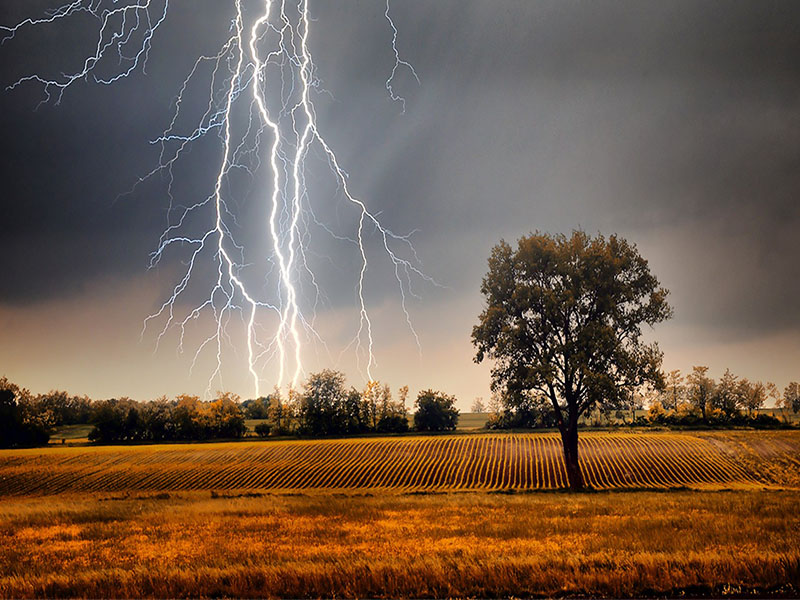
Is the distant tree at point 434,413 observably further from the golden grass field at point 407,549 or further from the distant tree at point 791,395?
the distant tree at point 791,395

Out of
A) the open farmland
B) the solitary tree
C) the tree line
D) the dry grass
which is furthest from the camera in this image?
the tree line

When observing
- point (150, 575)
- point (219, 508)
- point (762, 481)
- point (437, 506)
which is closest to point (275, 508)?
→ point (219, 508)

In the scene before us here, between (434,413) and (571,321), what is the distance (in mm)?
63322

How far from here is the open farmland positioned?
34719 millimetres

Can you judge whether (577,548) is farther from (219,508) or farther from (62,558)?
(219,508)

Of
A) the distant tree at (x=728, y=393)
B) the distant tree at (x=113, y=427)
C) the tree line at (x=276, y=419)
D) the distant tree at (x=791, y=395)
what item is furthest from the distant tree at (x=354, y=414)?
the distant tree at (x=791, y=395)

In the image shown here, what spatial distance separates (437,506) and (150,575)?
35.4 feet

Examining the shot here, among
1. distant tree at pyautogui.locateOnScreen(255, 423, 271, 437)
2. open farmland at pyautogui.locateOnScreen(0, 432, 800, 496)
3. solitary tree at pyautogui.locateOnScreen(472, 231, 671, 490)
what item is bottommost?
distant tree at pyautogui.locateOnScreen(255, 423, 271, 437)

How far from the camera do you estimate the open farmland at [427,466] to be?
→ 34719mm

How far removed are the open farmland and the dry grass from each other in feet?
Answer: 59.4

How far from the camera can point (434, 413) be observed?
86.5m

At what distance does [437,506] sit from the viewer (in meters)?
17.4

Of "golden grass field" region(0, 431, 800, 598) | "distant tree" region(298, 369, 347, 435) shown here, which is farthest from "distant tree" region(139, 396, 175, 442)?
"golden grass field" region(0, 431, 800, 598)

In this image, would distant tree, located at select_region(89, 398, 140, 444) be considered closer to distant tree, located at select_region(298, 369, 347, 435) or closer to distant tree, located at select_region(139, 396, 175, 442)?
distant tree, located at select_region(139, 396, 175, 442)
